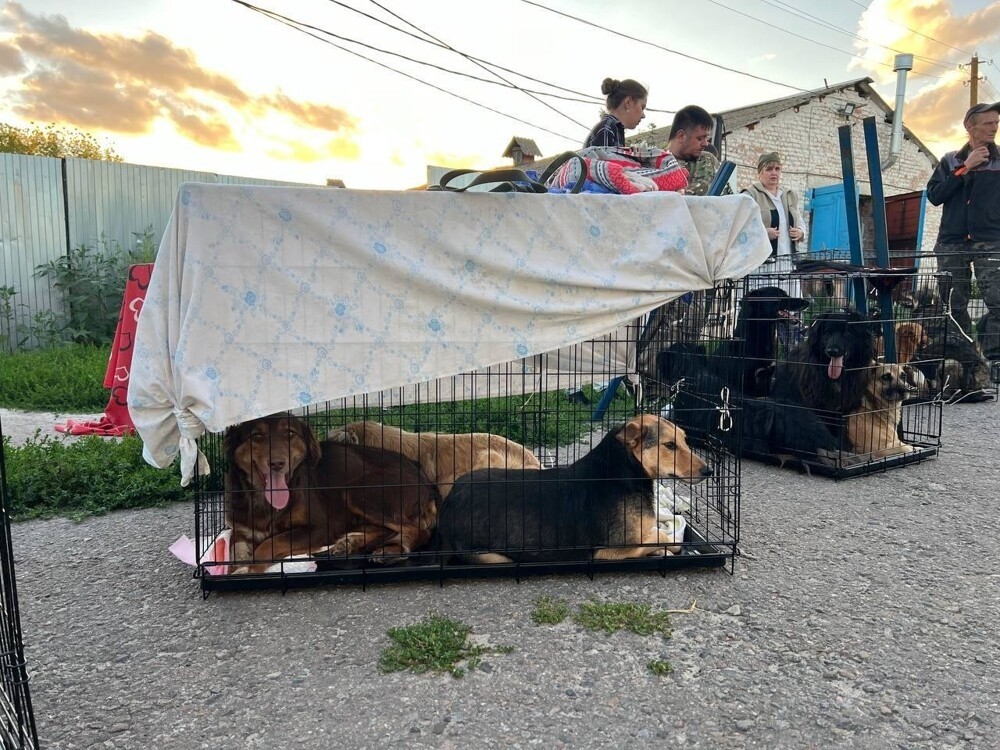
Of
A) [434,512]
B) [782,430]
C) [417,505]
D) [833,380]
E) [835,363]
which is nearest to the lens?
[417,505]

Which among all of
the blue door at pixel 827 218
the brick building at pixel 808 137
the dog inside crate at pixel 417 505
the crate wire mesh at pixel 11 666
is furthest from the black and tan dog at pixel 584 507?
the blue door at pixel 827 218

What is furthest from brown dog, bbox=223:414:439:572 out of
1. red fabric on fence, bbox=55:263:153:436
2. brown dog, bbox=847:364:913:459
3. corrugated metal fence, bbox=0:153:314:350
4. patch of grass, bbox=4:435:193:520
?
corrugated metal fence, bbox=0:153:314:350

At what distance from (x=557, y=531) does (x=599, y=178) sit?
1886mm

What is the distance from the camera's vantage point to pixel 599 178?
3621 mm

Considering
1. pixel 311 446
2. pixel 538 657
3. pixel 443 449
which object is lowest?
pixel 538 657

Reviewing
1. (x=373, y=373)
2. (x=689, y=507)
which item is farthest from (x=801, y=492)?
(x=373, y=373)

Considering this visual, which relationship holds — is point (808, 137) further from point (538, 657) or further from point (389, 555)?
point (538, 657)

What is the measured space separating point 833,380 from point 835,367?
134 mm

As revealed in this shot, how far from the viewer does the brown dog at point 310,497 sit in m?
3.17

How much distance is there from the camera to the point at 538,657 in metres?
2.53

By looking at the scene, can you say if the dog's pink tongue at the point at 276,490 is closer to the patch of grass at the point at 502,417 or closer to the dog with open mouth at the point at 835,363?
the patch of grass at the point at 502,417

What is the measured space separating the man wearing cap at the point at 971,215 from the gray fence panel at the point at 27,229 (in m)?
12.2

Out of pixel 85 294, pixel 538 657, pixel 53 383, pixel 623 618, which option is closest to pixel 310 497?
pixel 538 657

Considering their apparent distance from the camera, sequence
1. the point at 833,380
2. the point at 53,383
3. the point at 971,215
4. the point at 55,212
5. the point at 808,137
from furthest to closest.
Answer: the point at 808,137 → the point at 55,212 → the point at 971,215 → the point at 53,383 → the point at 833,380
